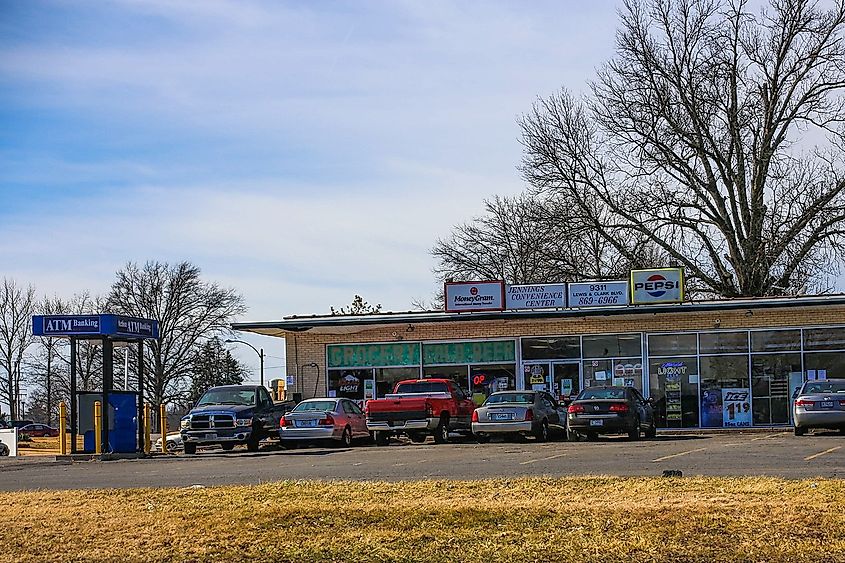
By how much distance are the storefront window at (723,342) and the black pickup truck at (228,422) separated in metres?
14.1

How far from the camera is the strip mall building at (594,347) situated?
34.4 m

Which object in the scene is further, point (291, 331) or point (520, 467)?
point (291, 331)

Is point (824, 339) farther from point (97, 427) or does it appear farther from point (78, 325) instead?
point (78, 325)

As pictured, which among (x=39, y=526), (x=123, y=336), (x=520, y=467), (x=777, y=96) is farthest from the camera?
(x=777, y=96)

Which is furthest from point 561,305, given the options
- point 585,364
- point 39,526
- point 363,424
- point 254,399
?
point 39,526

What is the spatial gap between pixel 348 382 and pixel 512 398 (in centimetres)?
1057

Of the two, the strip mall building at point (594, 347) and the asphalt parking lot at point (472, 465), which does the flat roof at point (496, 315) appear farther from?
the asphalt parking lot at point (472, 465)

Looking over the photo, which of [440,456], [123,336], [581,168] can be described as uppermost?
[581,168]

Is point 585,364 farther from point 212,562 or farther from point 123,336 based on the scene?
point 212,562

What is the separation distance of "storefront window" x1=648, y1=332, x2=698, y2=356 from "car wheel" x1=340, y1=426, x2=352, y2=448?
11.3 metres

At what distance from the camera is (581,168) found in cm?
4681

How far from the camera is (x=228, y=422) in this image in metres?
28.2

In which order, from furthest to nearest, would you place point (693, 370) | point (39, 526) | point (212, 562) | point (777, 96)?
point (777, 96)
point (693, 370)
point (39, 526)
point (212, 562)

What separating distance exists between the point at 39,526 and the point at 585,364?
26.6m
